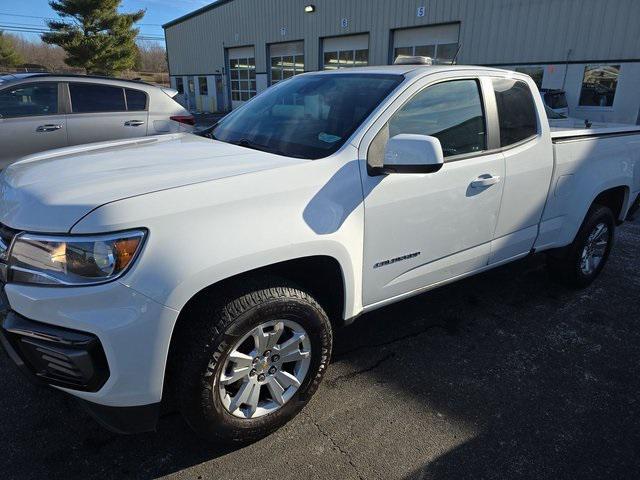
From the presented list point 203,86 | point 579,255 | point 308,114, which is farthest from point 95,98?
point 203,86

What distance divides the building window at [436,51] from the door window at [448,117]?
13.7 metres

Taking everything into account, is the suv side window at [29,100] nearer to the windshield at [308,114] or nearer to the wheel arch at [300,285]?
the windshield at [308,114]

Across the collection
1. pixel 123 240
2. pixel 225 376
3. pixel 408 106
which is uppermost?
pixel 408 106

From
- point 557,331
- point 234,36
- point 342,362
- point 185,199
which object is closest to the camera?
point 185,199

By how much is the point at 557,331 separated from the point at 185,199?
293cm

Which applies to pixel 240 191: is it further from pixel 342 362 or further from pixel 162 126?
pixel 162 126

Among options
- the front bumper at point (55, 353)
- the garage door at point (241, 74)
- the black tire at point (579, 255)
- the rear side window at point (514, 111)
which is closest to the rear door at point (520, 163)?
the rear side window at point (514, 111)

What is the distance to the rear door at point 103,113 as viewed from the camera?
5.78 m

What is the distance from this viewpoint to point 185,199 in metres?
1.87

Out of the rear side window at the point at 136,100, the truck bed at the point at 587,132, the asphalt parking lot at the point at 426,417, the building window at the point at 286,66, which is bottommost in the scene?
the asphalt parking lot at the point at 426,417

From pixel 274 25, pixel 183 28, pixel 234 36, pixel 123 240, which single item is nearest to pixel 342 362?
pixel 123 240

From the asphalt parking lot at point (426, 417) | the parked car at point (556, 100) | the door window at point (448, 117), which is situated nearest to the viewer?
the asphalt parking lot at point (426, 417)

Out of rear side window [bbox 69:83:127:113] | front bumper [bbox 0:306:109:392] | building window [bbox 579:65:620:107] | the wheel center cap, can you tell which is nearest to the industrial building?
building window [bbox 579:65:620:107]

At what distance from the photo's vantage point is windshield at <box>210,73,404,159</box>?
2518 millimetres
